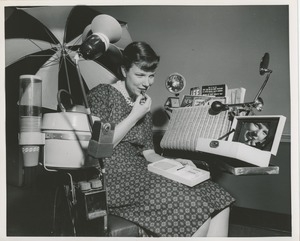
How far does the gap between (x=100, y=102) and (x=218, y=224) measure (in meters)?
0.72

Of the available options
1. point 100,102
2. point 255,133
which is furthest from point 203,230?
point 100,102

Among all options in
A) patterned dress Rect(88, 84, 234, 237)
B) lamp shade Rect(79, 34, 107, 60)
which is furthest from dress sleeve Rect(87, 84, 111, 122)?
lamp shade Rect(79, 34, 107, 60)

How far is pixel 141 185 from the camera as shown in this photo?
1.02 metres

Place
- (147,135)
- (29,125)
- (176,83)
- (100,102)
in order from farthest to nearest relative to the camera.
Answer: (176,83), (147,135), (100,102), (29,125)

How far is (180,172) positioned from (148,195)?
0.54ft

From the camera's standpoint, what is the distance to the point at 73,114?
88 centimetres

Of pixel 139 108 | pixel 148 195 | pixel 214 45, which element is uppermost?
pixel 214 45

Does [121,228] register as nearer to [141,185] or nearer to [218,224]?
[141,185]

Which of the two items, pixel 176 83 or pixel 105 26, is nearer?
pixel 105 26

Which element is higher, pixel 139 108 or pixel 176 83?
pixel 176 83

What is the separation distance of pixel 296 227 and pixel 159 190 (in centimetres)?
65

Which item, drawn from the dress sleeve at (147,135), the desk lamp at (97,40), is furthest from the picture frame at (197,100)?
the desk lamp at (97,40)

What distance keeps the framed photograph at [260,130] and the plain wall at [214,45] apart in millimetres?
425

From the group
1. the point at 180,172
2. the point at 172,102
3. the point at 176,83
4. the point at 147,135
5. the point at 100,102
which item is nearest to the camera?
the point at 180,172
